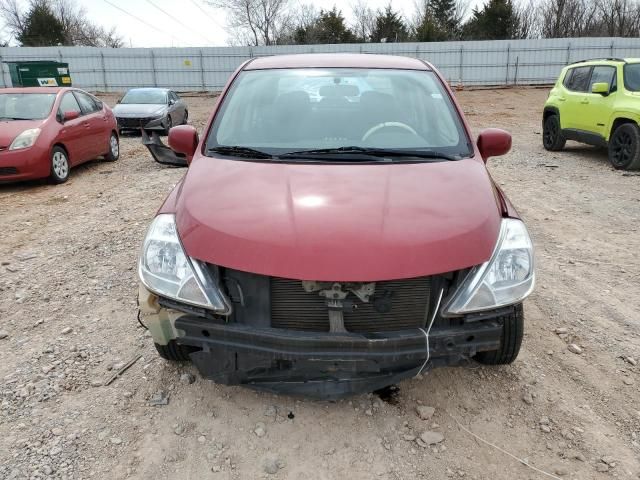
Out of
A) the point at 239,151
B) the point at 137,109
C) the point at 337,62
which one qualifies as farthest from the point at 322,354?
the point at 137,109

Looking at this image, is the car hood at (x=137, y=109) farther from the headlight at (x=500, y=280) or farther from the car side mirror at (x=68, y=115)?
the headlight at (x=500, y=280)

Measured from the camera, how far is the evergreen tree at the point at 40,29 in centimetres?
3912

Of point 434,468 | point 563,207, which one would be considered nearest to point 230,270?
point 434,468

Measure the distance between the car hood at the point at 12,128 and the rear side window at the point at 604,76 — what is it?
9282mm

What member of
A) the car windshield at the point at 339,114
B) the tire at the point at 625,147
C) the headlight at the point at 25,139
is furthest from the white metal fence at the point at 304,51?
the car windshield at the point at 339,114

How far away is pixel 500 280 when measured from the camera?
2.28 meters

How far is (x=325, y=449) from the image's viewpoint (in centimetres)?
236

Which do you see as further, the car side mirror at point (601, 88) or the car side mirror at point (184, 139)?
the car side mirror at point (601, 88)

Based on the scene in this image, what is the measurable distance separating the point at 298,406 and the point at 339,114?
182cm

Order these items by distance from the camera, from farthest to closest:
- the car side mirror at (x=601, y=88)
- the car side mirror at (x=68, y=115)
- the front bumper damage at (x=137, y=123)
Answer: the front bumper damage at (x=137, y=123) < the car side mirror at (x=601, y=88) < the car side mirror at (x=68, y=115)

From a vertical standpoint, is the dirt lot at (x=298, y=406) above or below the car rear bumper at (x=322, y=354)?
below

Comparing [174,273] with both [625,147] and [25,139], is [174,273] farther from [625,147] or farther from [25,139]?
[625,147]

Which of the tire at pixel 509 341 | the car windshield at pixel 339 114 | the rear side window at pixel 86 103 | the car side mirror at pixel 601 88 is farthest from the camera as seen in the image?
the rear side window at pixel 86 103

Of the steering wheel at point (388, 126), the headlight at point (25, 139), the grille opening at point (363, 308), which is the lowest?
the grille opening at point (363, 308)
